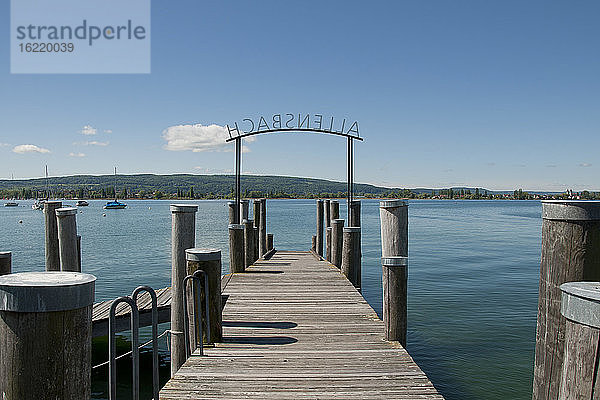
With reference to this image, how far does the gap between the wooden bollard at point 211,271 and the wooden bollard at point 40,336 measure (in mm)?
4141

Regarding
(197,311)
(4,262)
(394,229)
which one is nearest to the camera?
(197,311)

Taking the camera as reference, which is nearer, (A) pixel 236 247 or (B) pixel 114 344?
(B) pixel 114 344

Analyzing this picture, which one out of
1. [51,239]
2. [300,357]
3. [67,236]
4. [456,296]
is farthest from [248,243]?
[456,296]

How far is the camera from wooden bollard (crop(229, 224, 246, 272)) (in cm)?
1129

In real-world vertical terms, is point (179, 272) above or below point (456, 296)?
above

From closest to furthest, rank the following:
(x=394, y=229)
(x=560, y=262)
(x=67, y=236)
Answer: (x=560, y=262) → (x=394, y=229) → (x=67, y=236)

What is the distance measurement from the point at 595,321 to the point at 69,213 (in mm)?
7755

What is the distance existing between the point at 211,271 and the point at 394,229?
239 cm

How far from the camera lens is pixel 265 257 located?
1662cm

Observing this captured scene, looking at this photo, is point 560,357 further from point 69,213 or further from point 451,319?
point 451,319

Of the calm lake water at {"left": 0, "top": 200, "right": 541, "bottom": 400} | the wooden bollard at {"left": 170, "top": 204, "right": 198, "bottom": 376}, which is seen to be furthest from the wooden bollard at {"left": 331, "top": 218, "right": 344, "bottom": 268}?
the wooden bollard at {"left": 170, "top": 204, "right": 198, "bottom": 376}

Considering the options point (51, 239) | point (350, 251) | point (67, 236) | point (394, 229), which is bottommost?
point (350, 251)

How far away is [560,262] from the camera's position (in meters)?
2.82

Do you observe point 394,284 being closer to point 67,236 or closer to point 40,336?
point 40,336
